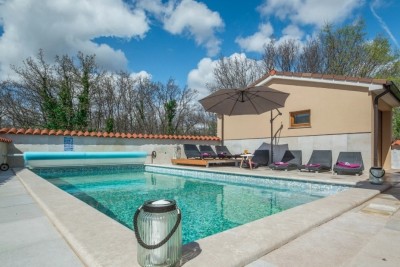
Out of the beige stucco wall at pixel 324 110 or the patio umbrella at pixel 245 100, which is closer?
the beige stucco wall at pixel 324 110

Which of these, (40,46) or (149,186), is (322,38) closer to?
(149,186)

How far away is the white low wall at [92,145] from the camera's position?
1111cm

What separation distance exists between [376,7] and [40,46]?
26.8 meters

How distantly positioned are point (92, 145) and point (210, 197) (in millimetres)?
8603

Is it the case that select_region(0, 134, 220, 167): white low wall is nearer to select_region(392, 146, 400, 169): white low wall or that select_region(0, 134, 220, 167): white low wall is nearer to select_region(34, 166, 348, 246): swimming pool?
select_region(34, 166, 348, 246): swimming pool

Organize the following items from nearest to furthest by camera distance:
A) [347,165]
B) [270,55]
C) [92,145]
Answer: [347,165], [92,145], [270,55]

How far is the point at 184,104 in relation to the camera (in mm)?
28188

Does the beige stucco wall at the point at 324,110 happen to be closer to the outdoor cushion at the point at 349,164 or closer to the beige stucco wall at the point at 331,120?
the beige stucco wall at the point at 331,120

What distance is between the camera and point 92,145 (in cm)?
1286

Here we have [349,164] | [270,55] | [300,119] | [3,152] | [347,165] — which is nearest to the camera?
[347,165]

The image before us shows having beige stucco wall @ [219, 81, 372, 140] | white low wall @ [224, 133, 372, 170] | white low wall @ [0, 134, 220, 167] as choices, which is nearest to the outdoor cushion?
white low wall @ [224, 133, 372, 170]

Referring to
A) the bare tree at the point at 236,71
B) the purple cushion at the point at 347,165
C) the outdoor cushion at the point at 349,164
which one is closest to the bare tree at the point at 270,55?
the bare tree at the point at 236,71

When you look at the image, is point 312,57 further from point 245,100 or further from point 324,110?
point 245,100

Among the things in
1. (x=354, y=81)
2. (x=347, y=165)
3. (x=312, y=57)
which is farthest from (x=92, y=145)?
(x=312, y=57)
